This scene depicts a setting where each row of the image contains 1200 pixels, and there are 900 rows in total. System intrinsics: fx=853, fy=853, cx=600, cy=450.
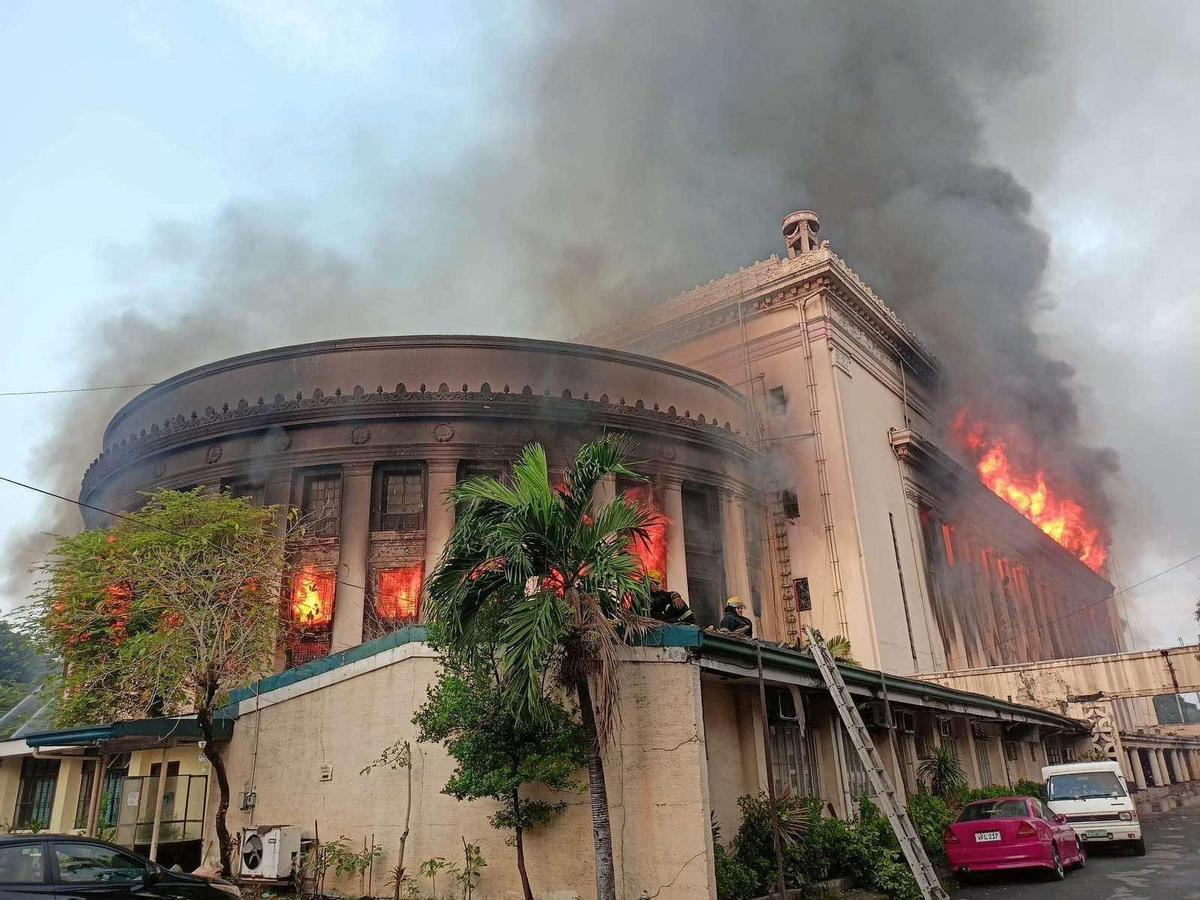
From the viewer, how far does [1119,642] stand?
73.7 metres

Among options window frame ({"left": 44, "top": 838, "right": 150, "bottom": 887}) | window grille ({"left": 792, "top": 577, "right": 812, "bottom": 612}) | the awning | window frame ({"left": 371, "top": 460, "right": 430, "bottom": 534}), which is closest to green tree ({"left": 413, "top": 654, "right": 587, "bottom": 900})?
window frame ({"left": 44, "top": 838, "right": 150, "bottom": 887})

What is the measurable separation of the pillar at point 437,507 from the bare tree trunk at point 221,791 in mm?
11493

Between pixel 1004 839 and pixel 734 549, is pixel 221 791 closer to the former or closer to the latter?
pixel 1004 839

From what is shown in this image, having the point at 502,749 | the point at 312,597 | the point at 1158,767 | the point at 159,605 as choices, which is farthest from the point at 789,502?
the point at 1158,767

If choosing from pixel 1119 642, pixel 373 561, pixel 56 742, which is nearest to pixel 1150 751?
pixel 1119 642

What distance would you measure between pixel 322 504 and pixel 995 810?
19.7m

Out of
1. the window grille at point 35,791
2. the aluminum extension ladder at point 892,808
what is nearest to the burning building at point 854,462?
the aluminum extension ladder at point 892,808

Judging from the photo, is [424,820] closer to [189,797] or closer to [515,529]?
[515,529]

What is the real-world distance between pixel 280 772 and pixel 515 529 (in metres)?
6.37

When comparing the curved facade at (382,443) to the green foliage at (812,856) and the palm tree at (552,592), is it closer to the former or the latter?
the green foliage at (812,856)

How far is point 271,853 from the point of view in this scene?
11.6m

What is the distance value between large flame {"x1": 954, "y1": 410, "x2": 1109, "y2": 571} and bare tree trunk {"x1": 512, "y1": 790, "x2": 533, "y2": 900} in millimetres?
43584

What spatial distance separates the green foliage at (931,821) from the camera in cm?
1440

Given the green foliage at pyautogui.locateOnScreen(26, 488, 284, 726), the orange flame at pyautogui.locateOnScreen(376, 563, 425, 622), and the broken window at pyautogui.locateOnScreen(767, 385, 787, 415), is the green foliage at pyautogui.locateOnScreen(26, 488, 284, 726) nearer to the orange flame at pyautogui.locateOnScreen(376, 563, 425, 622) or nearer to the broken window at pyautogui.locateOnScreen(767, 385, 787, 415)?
the orange flame at pyautogui.locateOnScreen(376, 563, 425, 622)
